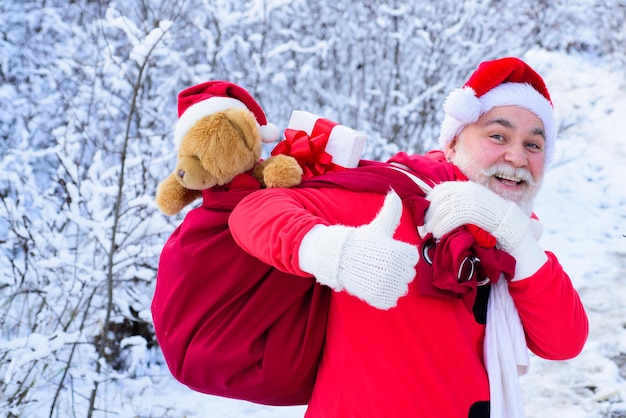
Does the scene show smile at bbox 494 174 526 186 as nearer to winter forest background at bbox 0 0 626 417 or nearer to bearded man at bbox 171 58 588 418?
bearded man at bbox 171 58 588 418

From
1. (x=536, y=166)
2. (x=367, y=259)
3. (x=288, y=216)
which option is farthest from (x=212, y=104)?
(x=536, y=166)

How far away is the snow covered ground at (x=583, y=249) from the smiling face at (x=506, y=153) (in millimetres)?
2145

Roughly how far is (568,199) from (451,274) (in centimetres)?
552

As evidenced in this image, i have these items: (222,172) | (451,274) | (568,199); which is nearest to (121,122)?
(222,172)

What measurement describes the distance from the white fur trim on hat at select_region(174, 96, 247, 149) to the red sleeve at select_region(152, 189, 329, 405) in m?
0.20

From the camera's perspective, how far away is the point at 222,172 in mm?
1448

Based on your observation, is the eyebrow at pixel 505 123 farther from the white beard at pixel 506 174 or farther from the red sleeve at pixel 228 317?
the red sleeve at pixel 228 317

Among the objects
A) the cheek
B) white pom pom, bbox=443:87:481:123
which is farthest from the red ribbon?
the cheek

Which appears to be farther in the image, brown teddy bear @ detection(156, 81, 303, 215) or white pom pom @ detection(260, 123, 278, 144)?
white pom pom @ detection(260, 123, 278, 144)

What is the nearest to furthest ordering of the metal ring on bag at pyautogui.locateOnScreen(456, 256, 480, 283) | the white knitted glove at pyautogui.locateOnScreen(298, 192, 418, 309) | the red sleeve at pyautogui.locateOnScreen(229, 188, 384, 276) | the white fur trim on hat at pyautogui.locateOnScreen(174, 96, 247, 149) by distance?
the white knitted glove at pyautogui.locateOnScreen(298, 192, 418, 309)
the red sleeve at pyautogui.locateOnScreen(229, 188, 384, 276)
the metal ring on bag at pyautogui.locateOnScreen(456, 256, 480, 283)
the white fur trim on hat at pyautogui.locateOnScreen(174, 96, 247, 149)

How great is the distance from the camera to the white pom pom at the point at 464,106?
1.70m

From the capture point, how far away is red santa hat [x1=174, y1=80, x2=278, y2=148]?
59.8 inches

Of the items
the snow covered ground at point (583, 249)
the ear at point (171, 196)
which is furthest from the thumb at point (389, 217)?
the snow covered ground at point (583, 249)

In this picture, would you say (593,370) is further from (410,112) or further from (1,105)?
(1,105)
